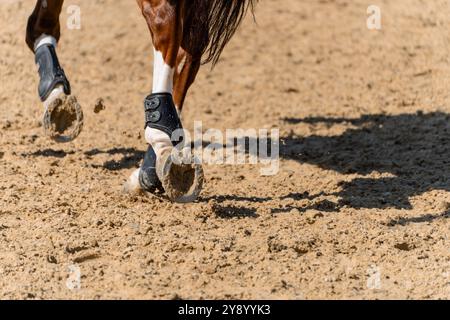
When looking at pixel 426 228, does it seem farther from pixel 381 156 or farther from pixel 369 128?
pixel 369 128

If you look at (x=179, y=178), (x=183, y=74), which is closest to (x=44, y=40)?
(x=183, y=74)

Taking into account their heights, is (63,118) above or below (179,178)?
above

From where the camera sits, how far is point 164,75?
4281 mm

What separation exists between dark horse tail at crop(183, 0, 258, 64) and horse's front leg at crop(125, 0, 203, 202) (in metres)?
0.24

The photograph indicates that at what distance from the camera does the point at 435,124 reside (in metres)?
6.06

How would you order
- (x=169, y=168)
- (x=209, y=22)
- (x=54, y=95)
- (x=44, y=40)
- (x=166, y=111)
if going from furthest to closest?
1. (x=44, y=40)
2. (x=54, y=95)
3. (x=209, y=22)
4. (x=166, y=111)
5. (x=169, y=168)

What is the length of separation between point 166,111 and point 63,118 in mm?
771

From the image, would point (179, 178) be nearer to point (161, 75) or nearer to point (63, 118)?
point (161, 75)

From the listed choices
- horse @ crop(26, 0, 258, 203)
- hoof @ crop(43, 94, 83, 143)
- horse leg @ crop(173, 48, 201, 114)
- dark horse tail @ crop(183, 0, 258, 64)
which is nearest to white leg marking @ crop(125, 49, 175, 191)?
horse @ crop(26, 0, 258, 203)

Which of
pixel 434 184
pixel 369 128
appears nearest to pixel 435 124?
pixel 369 128

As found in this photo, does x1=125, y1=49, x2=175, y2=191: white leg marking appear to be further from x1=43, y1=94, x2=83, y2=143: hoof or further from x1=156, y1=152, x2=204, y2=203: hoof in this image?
x1=43, y1=94, x2=83, y2=143: hoof

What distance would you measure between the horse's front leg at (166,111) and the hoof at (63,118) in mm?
587

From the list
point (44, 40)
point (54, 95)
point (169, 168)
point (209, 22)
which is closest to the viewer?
point (169, 168)

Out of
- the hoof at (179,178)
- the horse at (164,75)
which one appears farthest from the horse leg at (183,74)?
the hoof at (179,178)
